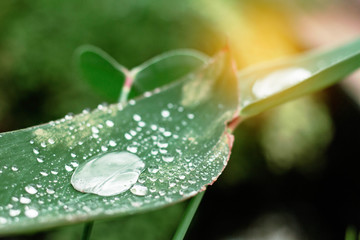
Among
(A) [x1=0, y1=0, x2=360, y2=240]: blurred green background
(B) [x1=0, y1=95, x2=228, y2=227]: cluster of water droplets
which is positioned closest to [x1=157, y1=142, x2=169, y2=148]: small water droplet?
(B) [x1=0, y1=95, x2=228, y2=227]: cluster of water droplets

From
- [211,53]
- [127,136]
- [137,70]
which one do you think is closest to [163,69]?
[137,70]

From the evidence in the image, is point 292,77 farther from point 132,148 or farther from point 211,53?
point 211,53

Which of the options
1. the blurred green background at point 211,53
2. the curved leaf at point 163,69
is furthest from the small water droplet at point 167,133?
the blurred green background at point 211,53

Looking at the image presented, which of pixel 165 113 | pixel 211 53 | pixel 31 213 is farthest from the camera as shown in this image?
pixel 211 53

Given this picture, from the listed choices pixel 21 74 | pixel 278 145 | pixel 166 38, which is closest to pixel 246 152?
pixel 278 145

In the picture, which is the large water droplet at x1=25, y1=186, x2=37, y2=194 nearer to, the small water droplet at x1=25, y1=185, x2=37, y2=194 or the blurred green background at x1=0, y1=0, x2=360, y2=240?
the small water droplet at x1=25, y1=185, x2=37, y2=194

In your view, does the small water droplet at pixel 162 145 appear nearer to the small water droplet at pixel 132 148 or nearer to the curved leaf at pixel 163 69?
the small water droplet at pixel 132 148

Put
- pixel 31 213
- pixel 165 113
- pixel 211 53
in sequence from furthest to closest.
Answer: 1. pixel 211 53
2. pixel 165 113
3. pixel 31 213

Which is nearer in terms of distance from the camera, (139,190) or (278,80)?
(139,190)
